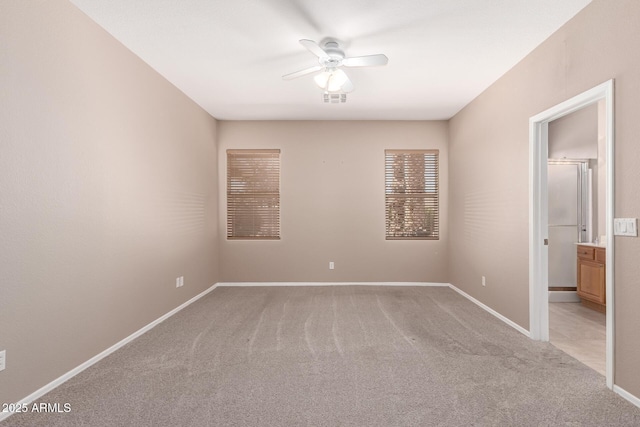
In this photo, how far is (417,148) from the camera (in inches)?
214

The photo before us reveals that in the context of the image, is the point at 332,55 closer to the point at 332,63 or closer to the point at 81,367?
the point at 332,63

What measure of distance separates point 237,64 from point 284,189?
238 centimetres

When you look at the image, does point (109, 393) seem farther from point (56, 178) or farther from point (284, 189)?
point (284, 189)

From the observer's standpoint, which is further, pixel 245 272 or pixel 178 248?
pixel 245 272

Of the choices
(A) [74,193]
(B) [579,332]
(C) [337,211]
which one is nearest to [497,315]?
(B) [579,332]

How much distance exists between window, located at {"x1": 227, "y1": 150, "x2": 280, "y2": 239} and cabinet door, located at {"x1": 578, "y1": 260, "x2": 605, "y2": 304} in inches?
173

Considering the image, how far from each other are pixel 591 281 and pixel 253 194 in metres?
4.96

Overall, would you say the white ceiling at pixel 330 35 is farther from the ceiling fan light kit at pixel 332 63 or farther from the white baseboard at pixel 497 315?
the white baseboard at pixel 497 315

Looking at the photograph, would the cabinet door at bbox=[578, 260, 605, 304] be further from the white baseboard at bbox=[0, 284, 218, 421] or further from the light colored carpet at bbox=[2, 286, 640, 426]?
the white baseboard at bbox=[0, 284, 218, 421]

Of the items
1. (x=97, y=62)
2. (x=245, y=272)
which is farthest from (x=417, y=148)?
(x=97, y=62)

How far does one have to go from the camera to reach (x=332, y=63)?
117 inches

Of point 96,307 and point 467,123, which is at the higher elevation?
point 467,123

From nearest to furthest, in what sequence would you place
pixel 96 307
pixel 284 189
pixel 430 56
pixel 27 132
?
pixel 27 132 < pixel 96 307 < pixel 430 56 < pixel 284 189

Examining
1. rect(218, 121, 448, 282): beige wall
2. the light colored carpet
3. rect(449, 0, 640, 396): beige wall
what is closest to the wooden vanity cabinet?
rect(449, 0, 640, 396): beige wall
